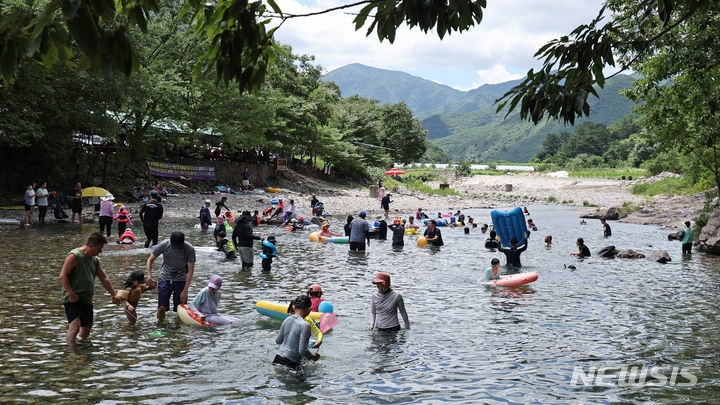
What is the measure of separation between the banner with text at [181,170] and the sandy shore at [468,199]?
2.47 meters

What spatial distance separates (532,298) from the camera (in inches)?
588

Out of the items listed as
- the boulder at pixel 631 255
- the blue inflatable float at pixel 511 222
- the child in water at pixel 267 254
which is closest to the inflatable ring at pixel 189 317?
the child in water at pixel 267 254

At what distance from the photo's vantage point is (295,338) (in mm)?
8234

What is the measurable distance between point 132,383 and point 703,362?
9.10 meters

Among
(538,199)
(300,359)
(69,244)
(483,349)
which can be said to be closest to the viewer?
(300,359)

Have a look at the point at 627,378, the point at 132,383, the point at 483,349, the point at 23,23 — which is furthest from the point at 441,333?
the point at 23,23

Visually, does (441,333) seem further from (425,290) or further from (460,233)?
(460,233)

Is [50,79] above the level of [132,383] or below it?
above

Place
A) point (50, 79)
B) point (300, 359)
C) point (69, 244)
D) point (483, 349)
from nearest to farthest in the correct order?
point (300, 359) → point (483, 349) → point (69, 244) → point (50, 79)

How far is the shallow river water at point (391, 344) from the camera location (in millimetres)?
7762

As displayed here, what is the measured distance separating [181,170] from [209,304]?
33.6m

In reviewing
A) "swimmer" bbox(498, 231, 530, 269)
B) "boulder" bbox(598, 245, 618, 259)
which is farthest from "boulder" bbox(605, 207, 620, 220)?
"swimmer" bbox(498, 231, 530, 269)

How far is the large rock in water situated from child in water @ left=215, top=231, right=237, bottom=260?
20563 millimetres

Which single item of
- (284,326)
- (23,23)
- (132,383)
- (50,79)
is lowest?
(132,383)
